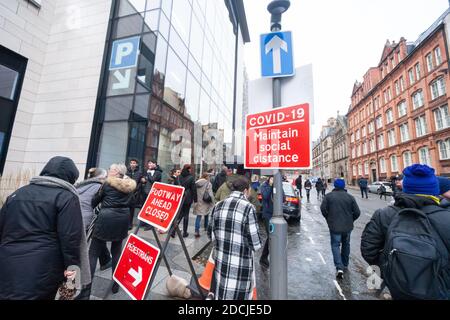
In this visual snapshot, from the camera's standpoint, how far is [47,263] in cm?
183

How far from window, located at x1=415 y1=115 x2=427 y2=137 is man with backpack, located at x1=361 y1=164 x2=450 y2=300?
3458 centimetres

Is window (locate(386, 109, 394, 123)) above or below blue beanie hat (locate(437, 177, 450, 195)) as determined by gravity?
above

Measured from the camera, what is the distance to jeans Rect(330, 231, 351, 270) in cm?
390

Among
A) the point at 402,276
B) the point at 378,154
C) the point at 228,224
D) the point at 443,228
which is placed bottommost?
the point at 402,276

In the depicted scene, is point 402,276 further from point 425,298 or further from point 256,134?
point 256,134

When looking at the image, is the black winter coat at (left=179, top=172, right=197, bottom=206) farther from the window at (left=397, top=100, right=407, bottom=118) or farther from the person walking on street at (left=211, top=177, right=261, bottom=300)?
the window at (left=397, top=100, right=407, bottom=118)

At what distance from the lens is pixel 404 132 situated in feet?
97.7

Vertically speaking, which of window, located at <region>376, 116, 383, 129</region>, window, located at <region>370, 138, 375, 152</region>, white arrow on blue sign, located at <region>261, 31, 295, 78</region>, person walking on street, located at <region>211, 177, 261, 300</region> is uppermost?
window, located at <region>376, 116, 383, 129</region>

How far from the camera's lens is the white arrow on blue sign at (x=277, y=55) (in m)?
2.32

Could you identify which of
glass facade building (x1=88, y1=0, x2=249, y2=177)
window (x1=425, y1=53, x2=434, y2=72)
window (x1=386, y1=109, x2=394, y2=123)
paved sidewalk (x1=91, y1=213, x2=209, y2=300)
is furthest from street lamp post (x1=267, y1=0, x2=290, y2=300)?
window (x1=386, y1=109, x2=394, y2=123)

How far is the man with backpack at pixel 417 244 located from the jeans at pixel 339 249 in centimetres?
243

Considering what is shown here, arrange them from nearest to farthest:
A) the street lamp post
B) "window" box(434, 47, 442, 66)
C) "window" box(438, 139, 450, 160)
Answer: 1. the street lamp post
2. "window" box(438, 139, 450, 160)
3. "window" box(434, 47, 442, 66)
